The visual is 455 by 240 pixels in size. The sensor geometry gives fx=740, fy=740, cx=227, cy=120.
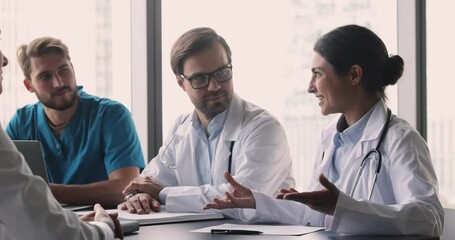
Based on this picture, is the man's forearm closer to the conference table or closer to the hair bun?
the conference table

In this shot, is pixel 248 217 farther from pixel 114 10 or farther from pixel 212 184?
pixel 114 10

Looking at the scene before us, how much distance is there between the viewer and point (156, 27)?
4352mm

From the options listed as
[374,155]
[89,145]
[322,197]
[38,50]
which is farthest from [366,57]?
[38,50]

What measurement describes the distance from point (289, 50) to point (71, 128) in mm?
1433

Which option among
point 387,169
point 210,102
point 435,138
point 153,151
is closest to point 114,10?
point 153,151

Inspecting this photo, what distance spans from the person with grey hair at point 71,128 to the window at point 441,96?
161 cm

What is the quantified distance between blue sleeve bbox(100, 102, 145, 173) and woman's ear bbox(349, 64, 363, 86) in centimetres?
127

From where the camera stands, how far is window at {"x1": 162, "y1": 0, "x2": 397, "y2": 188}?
4.15 metres

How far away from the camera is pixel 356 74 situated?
2.47 metres

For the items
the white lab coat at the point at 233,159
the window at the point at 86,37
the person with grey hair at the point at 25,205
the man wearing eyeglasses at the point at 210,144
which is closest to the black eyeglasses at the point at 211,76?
the man wearing eyeglasses at the point at 210,144

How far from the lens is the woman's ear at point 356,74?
2.46 metres

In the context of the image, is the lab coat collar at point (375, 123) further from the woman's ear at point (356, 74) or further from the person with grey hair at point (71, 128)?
the person with grey hair at point (71, 128)

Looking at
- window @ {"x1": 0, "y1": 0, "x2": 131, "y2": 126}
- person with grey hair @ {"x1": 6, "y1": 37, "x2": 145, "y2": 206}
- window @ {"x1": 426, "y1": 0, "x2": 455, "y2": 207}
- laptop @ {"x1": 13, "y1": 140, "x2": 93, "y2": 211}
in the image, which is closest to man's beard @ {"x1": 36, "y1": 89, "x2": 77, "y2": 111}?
person with grey hair @ {"x1": 6, "y1": 37, "x2": 145, "y2": 206}

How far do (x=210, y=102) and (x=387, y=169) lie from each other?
0.94m
